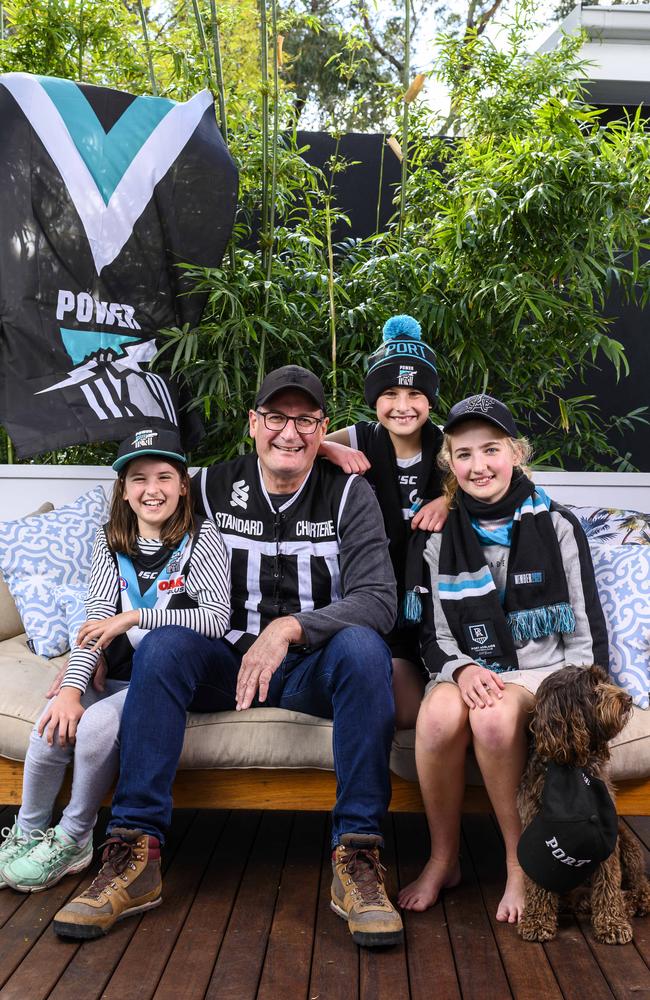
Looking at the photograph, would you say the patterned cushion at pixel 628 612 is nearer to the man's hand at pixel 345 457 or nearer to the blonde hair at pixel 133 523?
the man's hand at pixel 345 457

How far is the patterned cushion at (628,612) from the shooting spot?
217 centimetres

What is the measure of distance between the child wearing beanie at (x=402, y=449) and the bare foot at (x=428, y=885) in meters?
0.48

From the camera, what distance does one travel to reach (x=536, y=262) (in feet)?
10.8

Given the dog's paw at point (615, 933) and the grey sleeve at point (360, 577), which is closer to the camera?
the dog's paw at point (615, 933)

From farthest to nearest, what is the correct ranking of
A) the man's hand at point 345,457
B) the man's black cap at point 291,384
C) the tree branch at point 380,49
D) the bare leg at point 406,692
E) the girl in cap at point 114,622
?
1. the tree branch at point 380,49
2. the man's hand at point 345,457
3. the man's black cap at point 291,384
4. the bare leg at point 406,692
5. the girl in cap at point 114,622

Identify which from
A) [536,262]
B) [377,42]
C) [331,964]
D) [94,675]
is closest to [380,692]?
[331,964]

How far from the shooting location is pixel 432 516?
2.27 m

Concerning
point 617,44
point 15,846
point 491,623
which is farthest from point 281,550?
point 617,44

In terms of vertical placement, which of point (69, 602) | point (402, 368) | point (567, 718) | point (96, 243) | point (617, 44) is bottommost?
point (567, 718)

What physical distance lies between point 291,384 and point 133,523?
0.53m

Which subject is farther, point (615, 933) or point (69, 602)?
point (69, 602)

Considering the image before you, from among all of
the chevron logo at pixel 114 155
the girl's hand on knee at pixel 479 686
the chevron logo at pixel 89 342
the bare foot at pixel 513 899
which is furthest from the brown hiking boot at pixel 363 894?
the chevron logo at pixel 114 155

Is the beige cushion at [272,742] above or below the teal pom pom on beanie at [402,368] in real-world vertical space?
below

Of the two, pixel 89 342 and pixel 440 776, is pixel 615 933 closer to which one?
pixel 440 776
